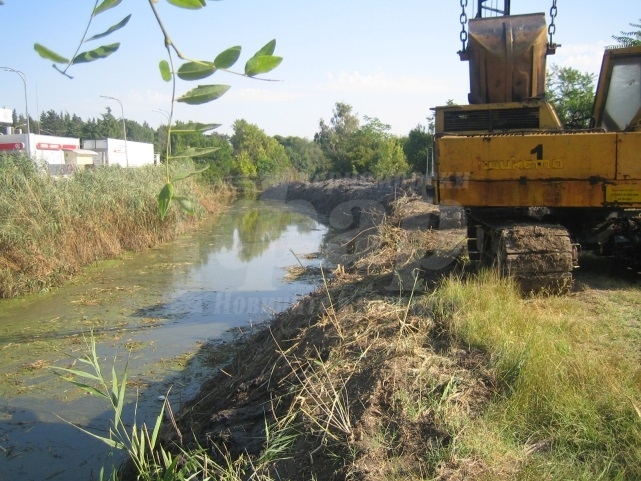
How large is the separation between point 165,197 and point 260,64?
11.5 inches

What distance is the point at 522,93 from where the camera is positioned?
7.77m

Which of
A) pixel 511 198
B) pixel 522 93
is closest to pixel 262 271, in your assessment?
pixel 522 93

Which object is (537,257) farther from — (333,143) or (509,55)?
(333,143)

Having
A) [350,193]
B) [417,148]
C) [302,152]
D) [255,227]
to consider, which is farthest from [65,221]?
[302,152]

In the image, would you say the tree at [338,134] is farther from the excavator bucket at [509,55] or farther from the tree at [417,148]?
the excavator bucket at [509,55]

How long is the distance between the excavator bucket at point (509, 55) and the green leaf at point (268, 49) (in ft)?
23.7

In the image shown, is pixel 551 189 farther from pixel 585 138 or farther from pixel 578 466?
pixel 578 466

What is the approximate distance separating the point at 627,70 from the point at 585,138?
1.89 metres

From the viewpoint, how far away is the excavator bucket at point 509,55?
7609 mm

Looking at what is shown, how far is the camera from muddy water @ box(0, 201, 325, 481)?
18.7 feet

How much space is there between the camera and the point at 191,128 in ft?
4.02

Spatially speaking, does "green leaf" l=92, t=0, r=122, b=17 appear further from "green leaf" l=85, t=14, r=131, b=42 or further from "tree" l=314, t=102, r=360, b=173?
"tree" l=314, t=102, r=360, b=173

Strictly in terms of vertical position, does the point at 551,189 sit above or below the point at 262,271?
above

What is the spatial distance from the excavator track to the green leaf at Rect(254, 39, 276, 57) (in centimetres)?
497
